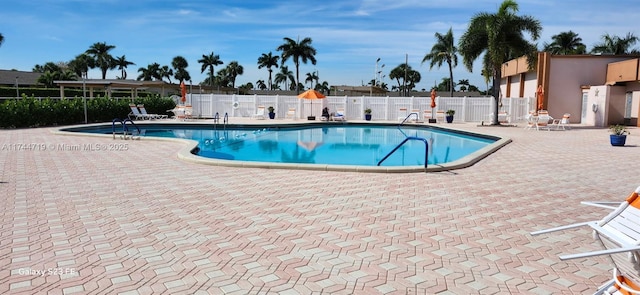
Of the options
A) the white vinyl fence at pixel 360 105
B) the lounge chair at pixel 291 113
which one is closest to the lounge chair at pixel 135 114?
the white vinyl fence at pixel 360 105

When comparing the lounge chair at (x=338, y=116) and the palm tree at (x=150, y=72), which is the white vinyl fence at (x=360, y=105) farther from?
the palm tree at (x=150, y=72)

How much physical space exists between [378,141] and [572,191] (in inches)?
432

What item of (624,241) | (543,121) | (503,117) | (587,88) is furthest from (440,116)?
(624,241)

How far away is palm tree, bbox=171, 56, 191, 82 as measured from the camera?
7319 cm

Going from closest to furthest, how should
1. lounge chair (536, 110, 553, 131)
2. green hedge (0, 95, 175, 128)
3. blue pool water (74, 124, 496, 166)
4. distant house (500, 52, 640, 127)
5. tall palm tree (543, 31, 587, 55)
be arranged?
blue pool water (74, 124, 496, 166)
green hedge (0, 95, 175, 128)
lounge chair (536, 110, 553, 131)
distant house (500, 52, 640, 127)
tall palm tree (543, 31, 587, 55)

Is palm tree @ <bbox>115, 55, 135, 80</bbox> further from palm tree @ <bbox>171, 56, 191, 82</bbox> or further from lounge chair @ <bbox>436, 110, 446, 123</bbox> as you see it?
lounge chair @ <bbox>436, 110, 446, 123</bbox>

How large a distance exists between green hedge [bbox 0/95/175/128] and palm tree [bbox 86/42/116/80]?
44.5 m

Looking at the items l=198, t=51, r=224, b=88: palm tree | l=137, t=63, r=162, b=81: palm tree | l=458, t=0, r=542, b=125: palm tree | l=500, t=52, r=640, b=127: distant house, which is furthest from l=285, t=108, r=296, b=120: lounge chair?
l=137, t=63, r=162, b=81: palm tree

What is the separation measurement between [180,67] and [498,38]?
6201 centimetres

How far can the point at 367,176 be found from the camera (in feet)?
26.3

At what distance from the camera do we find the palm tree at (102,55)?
6309cm

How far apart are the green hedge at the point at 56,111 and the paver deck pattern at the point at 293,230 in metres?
11.9

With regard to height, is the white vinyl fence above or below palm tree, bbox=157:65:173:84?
below

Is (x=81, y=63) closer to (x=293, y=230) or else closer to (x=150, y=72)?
(x=150, y=72)
